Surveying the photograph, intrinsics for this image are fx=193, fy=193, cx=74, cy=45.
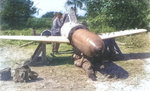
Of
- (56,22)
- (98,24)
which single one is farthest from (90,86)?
(98,24)

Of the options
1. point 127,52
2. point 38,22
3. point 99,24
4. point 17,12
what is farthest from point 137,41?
point 17,12

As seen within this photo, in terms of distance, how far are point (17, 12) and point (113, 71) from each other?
57.3 ft

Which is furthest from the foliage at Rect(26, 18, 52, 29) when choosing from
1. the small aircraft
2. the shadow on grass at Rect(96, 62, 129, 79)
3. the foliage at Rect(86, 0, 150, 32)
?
the shadow on grass at Rect(96, 62, 129, 79)

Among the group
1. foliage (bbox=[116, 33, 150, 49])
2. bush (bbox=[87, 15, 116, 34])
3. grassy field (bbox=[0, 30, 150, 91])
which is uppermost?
bush (bbox=[87, 15, 116, 34])

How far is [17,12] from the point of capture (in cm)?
2161

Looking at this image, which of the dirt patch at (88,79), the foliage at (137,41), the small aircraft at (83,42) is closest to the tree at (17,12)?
the foliage at (137,41)

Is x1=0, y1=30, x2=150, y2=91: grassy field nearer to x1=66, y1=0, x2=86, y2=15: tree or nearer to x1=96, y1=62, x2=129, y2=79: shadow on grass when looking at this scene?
x1=96, y1=62, x2=129, y2=79: shadow on grass

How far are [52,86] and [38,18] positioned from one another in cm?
1737

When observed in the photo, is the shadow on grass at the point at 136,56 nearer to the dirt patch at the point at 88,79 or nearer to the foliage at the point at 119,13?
the dirt patch at the point at 88,79

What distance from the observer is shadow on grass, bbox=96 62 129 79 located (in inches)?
242

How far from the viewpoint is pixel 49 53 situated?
10.5 metres

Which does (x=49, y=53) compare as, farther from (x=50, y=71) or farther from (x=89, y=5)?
(x=89, y=5)

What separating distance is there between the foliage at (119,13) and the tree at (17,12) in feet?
30.6

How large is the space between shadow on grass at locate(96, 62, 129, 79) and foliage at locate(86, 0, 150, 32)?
22.0 feet
